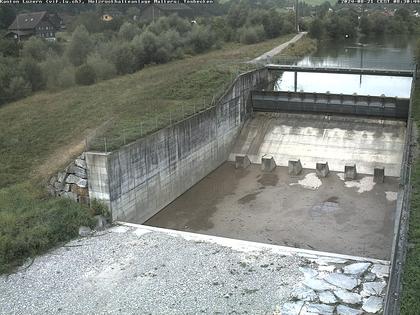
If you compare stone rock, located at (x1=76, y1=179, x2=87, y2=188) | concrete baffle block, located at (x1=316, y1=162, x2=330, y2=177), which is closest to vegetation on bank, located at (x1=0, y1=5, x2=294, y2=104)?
stone rock, located at (x1=76, y1=179, x2=87, y2=188)

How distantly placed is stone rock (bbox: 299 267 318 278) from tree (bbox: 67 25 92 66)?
1191 inches

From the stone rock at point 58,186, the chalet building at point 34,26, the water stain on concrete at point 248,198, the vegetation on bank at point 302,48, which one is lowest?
the water stain on concrete at point 248,198

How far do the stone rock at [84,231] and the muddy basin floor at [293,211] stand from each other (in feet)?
14.0

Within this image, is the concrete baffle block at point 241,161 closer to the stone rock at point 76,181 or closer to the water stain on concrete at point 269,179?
the water stain on concrete at point 269,179

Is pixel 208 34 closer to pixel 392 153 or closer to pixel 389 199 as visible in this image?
pixel 392 153

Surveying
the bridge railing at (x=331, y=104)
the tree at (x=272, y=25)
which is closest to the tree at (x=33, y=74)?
the bridge railing at (x=331, y=104)

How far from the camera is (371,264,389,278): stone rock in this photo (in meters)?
14.5

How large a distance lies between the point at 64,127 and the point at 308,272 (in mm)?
15487

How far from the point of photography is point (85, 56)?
134 feet

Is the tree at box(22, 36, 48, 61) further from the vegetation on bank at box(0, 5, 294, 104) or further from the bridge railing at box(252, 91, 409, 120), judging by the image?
the bridge railing at box(252, 91, 409, 120)

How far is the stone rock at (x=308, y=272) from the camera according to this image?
48.2 feet

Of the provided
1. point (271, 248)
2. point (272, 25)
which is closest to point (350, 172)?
point (271, 248)

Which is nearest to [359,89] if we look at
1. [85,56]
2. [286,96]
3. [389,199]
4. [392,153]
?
[286,96]

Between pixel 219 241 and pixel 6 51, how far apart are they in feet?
91.7
